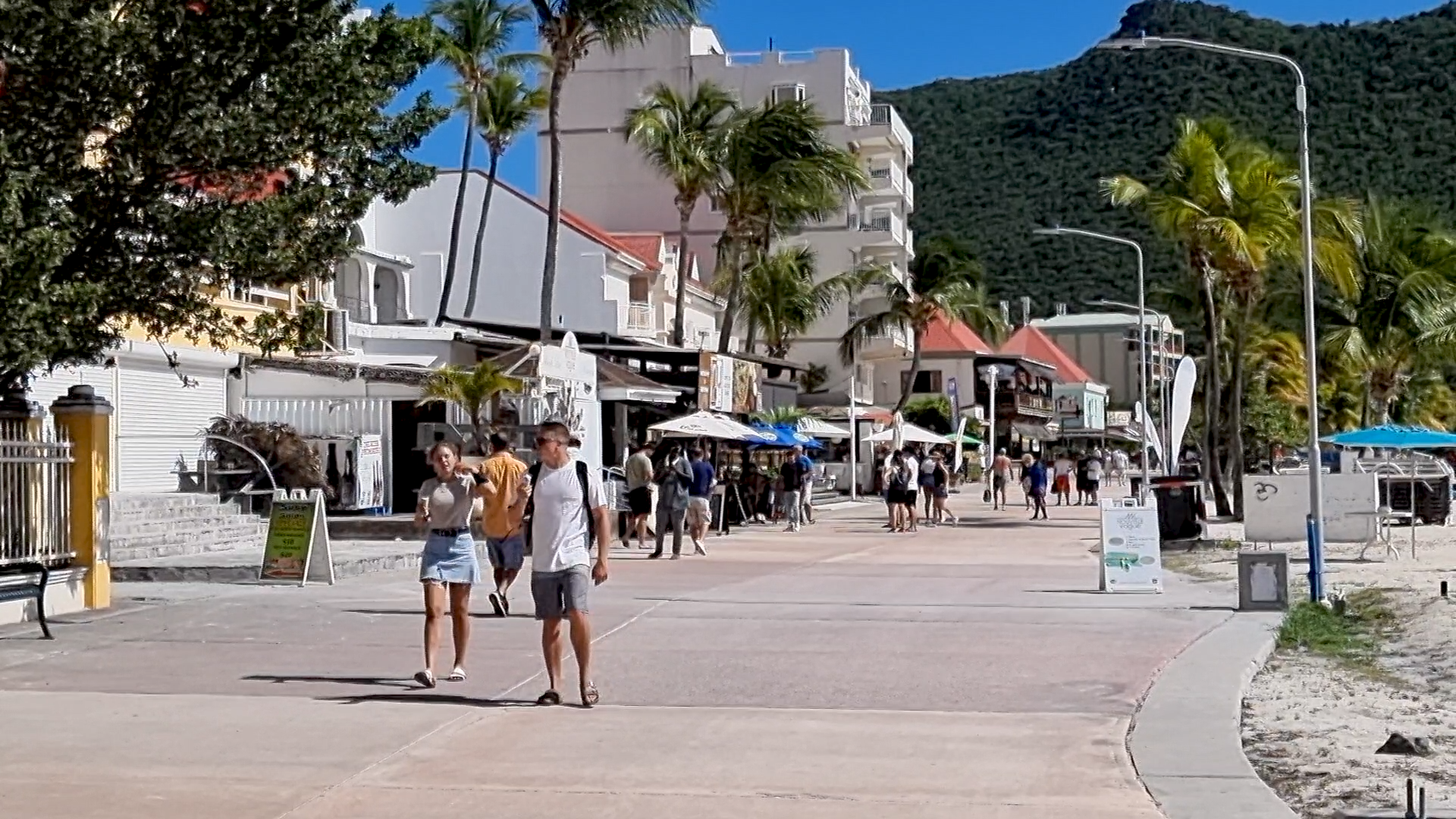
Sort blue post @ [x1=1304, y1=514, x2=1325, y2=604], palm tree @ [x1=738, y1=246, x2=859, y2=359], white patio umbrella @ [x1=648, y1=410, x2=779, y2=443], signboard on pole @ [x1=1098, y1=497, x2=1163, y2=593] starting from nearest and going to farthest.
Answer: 1. blue post @ [x1=1304, y1=514, x2=1325, y2=604]
2. signboard on pole @ [x1=1098, y1=497, x2=1163, y2=593]
3. white patio umbrella @ [x1=648, y1=410, x2=779, y2=443]
4. palm tree @ [x1=738, y1=246, x2=859, y2=359]

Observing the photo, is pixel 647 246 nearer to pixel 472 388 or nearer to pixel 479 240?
pixel 479 240

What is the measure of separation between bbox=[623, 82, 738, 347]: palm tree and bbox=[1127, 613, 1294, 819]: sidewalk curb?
3446cm

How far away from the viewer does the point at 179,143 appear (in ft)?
48.7

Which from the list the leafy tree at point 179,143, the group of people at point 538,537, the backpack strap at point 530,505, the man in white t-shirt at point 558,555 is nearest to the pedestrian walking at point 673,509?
the backpack strap at point 530,505

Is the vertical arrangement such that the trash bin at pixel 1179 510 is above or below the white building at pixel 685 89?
below

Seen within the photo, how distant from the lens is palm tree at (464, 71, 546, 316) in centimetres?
4828

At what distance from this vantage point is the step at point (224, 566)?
1923 centimetres

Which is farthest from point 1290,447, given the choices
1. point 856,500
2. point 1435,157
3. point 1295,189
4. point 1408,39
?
point 1408,39

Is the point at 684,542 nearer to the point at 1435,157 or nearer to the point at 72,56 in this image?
the point at 72,56

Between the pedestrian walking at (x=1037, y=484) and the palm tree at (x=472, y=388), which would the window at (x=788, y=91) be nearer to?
the pedestrian walking at (x=1037, y=484)

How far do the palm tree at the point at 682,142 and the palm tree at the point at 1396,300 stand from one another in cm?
1724

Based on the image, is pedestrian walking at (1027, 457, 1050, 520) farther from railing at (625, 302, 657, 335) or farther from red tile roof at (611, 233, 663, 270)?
red tile roof at (611, 233, 663, 270)

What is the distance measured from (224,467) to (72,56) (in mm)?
14514

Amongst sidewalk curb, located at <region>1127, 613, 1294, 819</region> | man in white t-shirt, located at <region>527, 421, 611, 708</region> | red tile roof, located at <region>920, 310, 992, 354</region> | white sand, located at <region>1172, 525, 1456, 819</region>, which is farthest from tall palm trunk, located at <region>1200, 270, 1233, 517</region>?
red tile roof, located at <region>920, 310, 992, 354</region>
